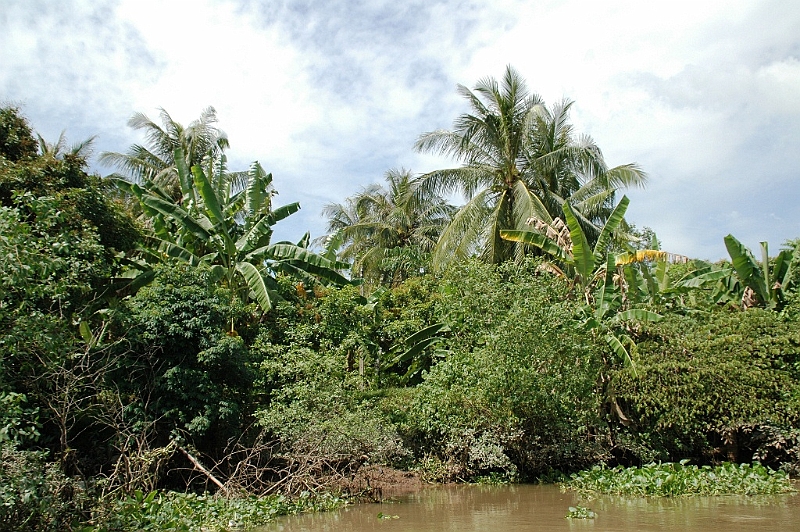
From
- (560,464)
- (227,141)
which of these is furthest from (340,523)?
(227,141)

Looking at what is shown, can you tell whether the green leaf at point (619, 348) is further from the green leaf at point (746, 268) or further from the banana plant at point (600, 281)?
the green leaf at point (746, 268)

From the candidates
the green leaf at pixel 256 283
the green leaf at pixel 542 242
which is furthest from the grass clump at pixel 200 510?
the green leaf at pixel 542 242

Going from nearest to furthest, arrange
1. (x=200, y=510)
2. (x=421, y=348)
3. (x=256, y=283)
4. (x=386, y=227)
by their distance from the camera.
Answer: (x=200, y=510)
(x=256, y=283)
(x=421, y=348)
(x=386, y=227)

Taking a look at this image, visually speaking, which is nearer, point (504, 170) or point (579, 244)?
point (579, 244)

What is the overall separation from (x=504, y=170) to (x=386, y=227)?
736cm

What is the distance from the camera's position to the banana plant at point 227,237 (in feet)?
46.6

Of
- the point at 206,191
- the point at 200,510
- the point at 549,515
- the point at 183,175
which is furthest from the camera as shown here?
the point at 183,175

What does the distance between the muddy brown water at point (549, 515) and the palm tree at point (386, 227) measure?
10101 millimetres

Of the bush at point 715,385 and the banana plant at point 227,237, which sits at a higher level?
the banana plant at point 227,237

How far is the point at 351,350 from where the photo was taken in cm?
1616

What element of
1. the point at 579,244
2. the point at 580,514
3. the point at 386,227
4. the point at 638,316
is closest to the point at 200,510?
the point at 580,514

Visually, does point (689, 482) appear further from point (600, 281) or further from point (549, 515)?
point (600, 281)

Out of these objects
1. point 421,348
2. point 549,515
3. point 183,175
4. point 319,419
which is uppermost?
point 183,175

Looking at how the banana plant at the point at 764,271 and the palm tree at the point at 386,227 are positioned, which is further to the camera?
the palm tree at the point at 386,227
